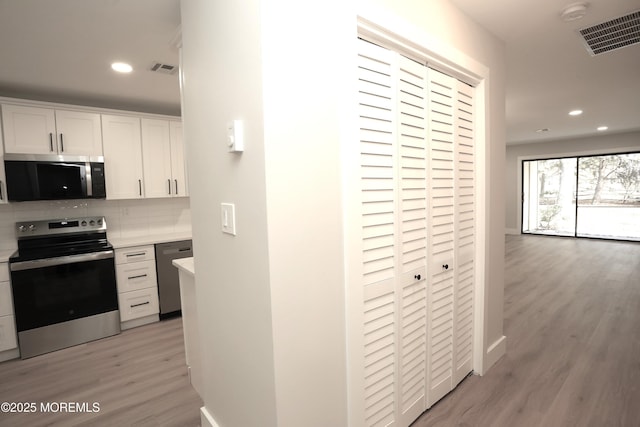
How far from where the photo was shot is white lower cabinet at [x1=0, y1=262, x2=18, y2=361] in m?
2.73

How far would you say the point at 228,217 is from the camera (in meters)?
1.36

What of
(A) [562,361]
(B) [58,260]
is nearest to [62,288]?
(B) [58,260]

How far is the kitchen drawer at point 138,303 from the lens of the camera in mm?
3313

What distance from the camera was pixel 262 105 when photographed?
3.59 feet

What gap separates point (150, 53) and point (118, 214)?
2.15 m

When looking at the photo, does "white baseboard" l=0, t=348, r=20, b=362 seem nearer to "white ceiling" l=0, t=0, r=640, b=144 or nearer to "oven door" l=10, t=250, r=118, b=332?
"oven door" l=10, t=250, r=118, b=332

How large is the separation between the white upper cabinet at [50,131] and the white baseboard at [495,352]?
4087mm

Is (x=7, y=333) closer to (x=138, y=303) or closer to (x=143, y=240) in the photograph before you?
(x=138, y=303)

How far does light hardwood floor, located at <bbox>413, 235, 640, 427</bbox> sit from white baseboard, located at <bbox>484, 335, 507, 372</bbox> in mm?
41

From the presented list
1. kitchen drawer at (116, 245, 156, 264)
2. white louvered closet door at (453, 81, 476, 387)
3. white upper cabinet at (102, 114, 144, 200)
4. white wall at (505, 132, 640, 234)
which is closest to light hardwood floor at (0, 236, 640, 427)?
white louvered closet door at (453, 81, 476, 387)

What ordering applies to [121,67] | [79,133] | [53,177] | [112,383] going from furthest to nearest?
[79,133], [53,177], [121,67], [112,383]

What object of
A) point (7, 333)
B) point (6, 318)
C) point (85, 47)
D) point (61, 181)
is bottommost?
point (7, 333)

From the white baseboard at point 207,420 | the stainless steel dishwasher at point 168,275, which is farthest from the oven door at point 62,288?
the white baseboard at point 207,420

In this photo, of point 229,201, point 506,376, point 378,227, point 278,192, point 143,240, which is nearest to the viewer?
point 278,192
